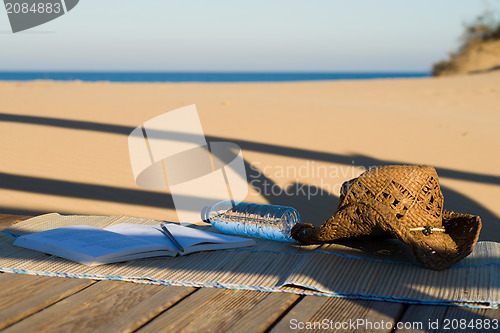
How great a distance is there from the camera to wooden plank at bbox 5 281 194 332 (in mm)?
1445

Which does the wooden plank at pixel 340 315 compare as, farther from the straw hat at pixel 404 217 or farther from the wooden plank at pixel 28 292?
the wooden plank at pixel 28 292

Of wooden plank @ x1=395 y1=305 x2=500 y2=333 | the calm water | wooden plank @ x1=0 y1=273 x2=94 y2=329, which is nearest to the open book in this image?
wooden plank @ x1=0 y1=273 x2=94 y2=329

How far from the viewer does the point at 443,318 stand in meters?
1.51

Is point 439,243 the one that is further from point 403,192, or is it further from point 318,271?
point 318,271

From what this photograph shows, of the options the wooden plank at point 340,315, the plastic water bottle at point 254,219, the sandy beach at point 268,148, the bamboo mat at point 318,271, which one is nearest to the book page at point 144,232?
the bamboo mat at point 318,271

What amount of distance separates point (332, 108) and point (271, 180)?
468 cm

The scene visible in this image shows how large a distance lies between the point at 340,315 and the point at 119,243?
0.94 metres

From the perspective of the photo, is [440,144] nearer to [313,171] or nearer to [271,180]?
[313,171]

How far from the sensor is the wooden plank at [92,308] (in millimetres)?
1445

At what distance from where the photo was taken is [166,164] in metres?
5.65

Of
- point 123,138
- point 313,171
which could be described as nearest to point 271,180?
point 313,171

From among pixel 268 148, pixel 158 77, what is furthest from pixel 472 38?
pixel 158 77

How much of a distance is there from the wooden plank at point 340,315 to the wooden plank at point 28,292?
0.71 m

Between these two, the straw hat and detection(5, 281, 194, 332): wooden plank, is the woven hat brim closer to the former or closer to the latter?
the straw hat
